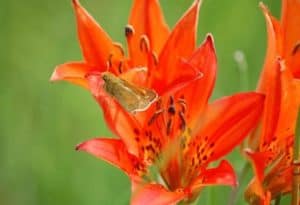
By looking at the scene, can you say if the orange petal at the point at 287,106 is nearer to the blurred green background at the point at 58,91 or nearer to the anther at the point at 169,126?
the anther at the point at 169,126

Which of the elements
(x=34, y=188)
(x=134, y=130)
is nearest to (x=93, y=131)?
(x=34, y=188)

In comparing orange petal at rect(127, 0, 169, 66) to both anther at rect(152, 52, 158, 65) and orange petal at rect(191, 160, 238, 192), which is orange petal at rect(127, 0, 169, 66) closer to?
anther at rect(152, 52, 158, 65)

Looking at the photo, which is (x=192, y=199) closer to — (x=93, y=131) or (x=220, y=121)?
(x=220, y=121)

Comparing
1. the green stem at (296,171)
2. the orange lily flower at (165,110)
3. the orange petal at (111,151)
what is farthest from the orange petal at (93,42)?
the green stem at (296,171)

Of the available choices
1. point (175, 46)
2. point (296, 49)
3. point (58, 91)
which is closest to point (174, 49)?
point (175, 46)

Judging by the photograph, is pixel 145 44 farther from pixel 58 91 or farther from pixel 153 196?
pixel 58 91

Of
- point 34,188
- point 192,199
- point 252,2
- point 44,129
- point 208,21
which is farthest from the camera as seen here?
point 252,2

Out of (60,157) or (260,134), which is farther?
(60,157)
